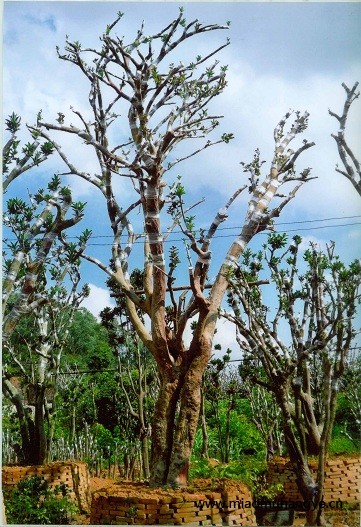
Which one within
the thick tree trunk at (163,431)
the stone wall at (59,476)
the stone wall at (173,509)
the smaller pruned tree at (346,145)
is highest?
the smaller pruned tree at (346,145)

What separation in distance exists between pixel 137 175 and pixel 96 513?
2.47 m

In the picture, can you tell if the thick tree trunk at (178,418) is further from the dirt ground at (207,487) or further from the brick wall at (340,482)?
the brick wall at (340,482)

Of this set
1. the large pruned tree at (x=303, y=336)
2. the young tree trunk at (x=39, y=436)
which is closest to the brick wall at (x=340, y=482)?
the large pruned tree at (x=303, y=336)

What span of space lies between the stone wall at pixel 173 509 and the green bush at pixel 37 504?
0.74m

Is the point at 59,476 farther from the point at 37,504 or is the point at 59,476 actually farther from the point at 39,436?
the point at 39,436

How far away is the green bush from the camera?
4.72 metres

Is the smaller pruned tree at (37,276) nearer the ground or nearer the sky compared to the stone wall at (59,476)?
→ nearer the sky

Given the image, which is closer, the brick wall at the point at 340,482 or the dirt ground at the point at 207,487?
the dirt ground at the point at 207,487

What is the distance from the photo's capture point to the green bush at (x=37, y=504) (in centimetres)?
472

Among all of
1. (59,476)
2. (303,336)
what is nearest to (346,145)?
(303,336)

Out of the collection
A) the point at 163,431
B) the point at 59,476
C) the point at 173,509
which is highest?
the point at 163,431

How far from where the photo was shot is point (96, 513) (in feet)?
13.8

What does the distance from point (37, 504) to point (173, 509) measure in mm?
1552

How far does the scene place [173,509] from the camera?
392cm
